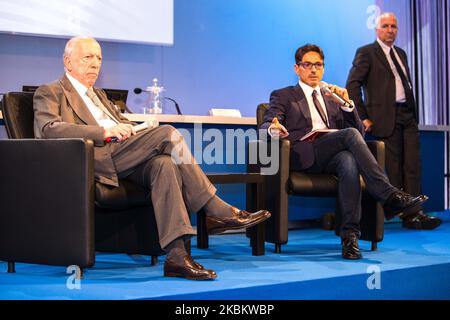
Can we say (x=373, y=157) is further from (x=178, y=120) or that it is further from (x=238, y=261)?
(x=178, y=120)

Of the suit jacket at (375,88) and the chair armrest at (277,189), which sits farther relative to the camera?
the suit jacket at (375,88)

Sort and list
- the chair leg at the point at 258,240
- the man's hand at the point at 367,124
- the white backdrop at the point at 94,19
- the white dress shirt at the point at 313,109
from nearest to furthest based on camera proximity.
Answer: the chair leg at the point at 258,240 < the white dress shirt at the point at 313,109 < the white backdrop at the point at 94,19 < the man's hand at the point at 367,124

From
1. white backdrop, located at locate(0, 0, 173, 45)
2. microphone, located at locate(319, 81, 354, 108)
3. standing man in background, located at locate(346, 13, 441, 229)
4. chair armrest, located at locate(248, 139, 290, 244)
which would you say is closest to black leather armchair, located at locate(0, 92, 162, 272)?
chair armrest, located at locate(248, 139, 290, 244)

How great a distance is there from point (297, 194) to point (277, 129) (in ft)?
1.28

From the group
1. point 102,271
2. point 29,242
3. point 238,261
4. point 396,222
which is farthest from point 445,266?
point 396,222

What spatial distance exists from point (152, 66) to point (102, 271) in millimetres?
2530

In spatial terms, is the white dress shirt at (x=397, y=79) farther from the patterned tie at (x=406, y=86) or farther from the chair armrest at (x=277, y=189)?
the chair armrest at (x=277, y=189)

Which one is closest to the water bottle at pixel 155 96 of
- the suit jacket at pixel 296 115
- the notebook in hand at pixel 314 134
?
the suit jacket at pixel 296 115

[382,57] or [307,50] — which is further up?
[382,57]

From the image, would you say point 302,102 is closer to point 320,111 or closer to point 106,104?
point 320,111

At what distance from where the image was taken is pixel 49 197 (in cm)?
311

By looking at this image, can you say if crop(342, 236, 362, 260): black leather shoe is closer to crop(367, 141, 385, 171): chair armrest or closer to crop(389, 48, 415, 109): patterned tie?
crop(367, 141, 385, 171): chair armrest

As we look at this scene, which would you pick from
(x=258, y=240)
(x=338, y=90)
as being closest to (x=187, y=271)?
(x=258, y=240)

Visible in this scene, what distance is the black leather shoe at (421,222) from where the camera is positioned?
5.23 metres
